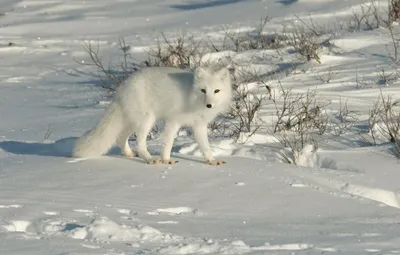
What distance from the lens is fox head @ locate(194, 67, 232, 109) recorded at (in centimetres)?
689

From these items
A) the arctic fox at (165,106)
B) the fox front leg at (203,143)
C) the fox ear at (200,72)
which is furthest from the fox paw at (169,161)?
the fox ear at (200,72)

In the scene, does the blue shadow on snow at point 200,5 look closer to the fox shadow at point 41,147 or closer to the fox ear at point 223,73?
the fox shadow at point 41,147

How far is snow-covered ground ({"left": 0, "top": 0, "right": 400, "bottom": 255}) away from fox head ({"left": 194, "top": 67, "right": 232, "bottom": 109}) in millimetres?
490

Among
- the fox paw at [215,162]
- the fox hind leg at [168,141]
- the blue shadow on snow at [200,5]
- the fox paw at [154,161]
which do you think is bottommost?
the fox paw at [215,162]

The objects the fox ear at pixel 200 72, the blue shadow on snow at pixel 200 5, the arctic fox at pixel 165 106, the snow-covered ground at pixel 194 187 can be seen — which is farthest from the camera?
the blue shadow on snow at pixel 200 5

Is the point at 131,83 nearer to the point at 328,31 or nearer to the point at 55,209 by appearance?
the point at 55,209

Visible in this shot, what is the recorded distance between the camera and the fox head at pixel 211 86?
6.89 metres

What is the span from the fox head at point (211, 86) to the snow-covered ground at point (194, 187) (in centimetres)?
49

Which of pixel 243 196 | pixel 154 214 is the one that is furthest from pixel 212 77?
pixel 154 214

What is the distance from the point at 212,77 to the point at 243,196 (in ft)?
4.02

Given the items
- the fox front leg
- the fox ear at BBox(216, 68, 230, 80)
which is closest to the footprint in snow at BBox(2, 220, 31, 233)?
the fox front leg

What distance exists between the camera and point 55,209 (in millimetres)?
5414

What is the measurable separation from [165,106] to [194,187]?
1.04 metres

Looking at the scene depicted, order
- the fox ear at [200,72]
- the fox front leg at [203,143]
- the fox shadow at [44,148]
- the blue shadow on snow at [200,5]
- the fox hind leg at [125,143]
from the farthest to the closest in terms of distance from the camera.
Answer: the blue shadow on snow at [200,5] < the fox shadow at [44,148] < the fox hind leg at [125,143] < the fox front leg at [203,143] < the fox ear at [200,72]
